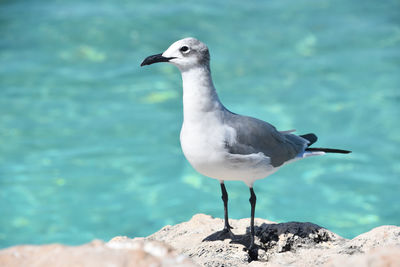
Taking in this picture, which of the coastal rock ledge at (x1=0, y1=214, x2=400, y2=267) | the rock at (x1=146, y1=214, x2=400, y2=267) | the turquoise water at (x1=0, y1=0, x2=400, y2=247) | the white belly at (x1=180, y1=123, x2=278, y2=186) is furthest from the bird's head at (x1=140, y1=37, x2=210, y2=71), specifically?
the turquoise water at (x1=0, y1=0, x2=400, y2=247)

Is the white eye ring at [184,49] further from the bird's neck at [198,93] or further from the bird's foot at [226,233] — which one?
the bird's foot at [226,233]

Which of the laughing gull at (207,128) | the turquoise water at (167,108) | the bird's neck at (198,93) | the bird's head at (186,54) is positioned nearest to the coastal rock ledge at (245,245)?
the laughing gull at (207,128)

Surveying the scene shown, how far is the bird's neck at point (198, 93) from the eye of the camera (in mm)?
2928

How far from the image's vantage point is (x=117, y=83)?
759 centimetres

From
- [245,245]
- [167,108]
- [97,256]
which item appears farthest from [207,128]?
[167,108]

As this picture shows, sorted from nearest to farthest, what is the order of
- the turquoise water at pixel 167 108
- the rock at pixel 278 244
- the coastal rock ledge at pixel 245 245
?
the coastal rock ledge at pixel 245 245, the rock at pixel 278 244, the turquoise water at pixel 167 108

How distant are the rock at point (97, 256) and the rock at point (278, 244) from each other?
1.15 metres

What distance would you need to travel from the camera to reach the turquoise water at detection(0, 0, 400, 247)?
5.64m

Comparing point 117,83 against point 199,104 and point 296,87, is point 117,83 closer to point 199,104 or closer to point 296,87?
point 296,87

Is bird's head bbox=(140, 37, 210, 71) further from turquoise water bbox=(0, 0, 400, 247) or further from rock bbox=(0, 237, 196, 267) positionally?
turquoise water bbox=(0, 0, 400, 247)

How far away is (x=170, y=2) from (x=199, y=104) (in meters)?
7.08

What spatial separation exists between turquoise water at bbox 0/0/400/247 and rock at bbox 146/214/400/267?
6.69 ft

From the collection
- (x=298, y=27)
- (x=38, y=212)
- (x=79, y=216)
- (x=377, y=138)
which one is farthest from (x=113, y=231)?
(x=298, y=27)

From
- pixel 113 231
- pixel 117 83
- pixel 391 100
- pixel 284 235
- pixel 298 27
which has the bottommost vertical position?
pixel 284 235
